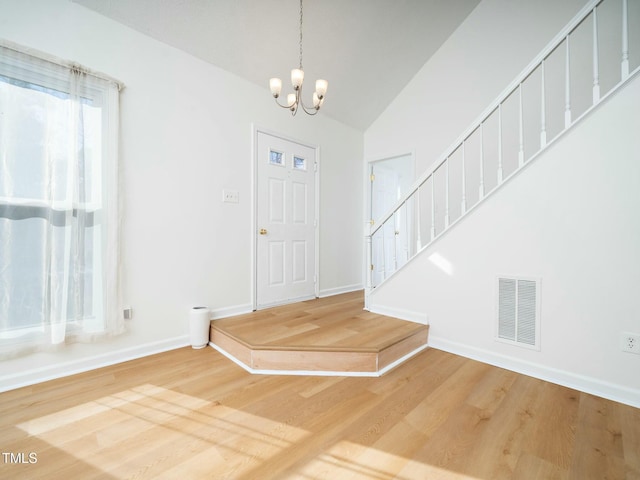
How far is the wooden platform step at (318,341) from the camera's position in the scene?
7.48 feet

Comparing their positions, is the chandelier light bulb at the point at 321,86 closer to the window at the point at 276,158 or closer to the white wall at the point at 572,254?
the window at the point at 276,158

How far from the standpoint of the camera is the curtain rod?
6.46 feet

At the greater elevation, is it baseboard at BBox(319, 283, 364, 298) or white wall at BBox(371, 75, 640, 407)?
white wall at BBox(371, 75, 640, 407)

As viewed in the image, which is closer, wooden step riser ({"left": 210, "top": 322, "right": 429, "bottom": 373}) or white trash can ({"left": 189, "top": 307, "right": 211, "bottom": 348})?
wooden step riser ({"left": 210, "top": 322, "right": 429, "bottom": 373})

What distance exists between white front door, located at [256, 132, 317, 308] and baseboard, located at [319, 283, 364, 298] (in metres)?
0.20

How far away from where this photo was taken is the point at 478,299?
2.55 meters

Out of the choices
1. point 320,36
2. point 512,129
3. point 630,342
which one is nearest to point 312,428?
point 630,342

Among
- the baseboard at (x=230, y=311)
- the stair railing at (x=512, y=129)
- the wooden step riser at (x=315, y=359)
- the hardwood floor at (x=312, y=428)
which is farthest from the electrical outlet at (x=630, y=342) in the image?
the baseboard at (x=230, y=311)

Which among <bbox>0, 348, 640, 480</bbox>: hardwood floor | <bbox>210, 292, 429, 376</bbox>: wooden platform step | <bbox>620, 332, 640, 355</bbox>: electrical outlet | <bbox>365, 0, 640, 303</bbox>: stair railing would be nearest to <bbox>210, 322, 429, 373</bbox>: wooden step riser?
<bbox>210, 292, 429, 376</bbox>: wooden platform step

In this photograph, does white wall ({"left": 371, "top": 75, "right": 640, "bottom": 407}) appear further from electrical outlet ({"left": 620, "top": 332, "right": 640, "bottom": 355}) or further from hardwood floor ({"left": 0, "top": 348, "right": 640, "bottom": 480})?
hardwood floor ({"left": 0, "top": 348, "right": 640, "bottom": 480})

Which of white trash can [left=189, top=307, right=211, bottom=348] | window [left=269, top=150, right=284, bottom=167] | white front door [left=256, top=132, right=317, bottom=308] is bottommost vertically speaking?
white trash can [left=189, top=307, right=211, bottom=348]

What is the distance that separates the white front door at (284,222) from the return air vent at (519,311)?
91.8 inches

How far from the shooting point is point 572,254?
210cm

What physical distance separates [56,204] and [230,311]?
1.78m
